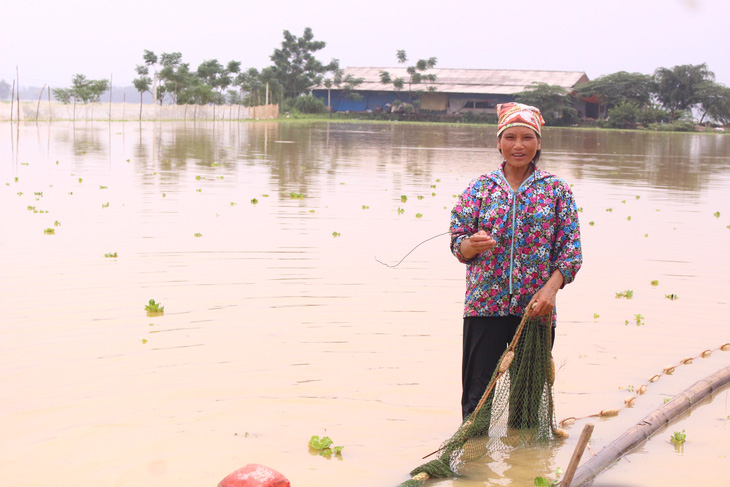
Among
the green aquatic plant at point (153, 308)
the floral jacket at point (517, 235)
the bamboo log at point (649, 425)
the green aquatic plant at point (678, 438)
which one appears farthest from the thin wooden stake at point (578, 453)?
the green aquatic plant at point (153, 308)

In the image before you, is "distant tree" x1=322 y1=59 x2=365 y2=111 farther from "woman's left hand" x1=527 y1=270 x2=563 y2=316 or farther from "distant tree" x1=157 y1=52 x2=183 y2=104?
"woman's left hand" x1=527 y1=270 x2=563 y2=316

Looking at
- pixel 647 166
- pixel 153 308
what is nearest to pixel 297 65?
pixel 647 166

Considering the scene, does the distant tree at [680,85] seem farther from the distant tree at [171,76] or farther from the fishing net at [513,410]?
the fishing net at [513,410]

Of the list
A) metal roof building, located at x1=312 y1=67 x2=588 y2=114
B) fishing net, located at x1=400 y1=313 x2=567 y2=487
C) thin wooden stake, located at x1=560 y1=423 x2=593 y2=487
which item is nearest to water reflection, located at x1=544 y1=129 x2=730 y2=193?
fishing net, located at x1=400 y1=313 x2=567 y2=487

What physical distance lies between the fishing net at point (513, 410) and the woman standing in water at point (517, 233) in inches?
6.1

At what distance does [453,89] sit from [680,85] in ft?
68.0

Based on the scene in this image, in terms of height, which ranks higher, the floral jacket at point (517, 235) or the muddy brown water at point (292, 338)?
the floral jacket at point (517, 235)

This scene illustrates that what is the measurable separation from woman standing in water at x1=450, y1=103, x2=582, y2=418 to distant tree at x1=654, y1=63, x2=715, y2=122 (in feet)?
246

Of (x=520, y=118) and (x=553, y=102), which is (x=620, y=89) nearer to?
(x=553, y=102)

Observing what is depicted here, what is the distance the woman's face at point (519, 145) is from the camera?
4.10m

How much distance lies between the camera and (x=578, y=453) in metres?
3.42

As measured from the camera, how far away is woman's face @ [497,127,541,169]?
4.10 m

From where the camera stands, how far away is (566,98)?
7244 cm

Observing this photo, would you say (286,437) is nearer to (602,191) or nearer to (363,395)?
(363,395)
